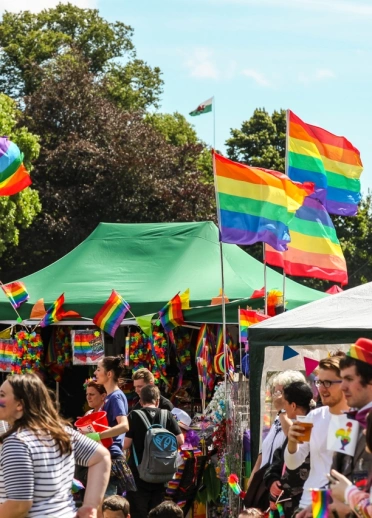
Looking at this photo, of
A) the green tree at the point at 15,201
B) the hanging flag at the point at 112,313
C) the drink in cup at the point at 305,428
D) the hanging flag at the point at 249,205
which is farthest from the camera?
the green tree at the point at 15,201

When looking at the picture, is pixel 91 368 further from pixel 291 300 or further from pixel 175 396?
pixel 291 300

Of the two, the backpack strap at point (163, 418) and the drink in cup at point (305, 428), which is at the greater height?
the drink in cup at point (305, 428)

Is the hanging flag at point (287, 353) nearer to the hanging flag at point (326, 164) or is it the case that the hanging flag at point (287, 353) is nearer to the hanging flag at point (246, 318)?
the hanging flag at point (246, 318)

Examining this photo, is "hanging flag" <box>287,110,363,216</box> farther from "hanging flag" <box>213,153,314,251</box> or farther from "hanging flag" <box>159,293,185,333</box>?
"hanging flag" <box>159,293,185,333</box>

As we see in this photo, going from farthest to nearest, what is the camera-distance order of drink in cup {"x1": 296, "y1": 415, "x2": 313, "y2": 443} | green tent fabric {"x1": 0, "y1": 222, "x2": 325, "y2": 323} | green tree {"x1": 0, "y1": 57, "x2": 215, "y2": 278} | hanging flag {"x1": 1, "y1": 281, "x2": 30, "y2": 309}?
green tree {"x1": 0, "y1": 57, "x2": 215, "y2": 278} → hanging flag {"x1": 1, "y1": 281, "x2": 30, "y2": 309} → green tent fabric {"x1": 0, "y1": 222, "x2": 325, "y2": 323} → drink in cup {"x1": 296, "y1": 415, "x2": 313, "y2": 443}

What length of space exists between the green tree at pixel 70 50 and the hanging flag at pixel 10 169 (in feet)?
96.5

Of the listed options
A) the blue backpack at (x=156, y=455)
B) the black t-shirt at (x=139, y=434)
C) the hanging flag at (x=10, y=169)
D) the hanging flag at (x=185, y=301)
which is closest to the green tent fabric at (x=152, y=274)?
the hanging flag at (x=185, y=301)

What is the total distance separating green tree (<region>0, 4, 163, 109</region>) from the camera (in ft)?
136

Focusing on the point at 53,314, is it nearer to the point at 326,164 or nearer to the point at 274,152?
the point at 326,164

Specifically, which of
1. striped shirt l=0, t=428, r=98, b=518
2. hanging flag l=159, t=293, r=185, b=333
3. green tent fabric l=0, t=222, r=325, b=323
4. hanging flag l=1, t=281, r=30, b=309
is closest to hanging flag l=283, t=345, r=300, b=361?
green tent fabric l=0, t=222, r=325, b=323

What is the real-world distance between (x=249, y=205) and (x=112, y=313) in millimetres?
3973

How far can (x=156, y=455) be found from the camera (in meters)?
8.40

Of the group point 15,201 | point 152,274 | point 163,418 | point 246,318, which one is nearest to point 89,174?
point 15,201

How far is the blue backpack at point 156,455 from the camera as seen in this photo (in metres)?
8.39
